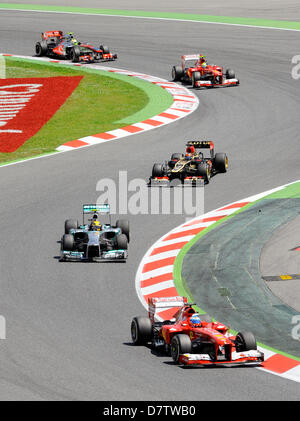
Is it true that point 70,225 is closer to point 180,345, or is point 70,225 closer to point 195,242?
point 195,242

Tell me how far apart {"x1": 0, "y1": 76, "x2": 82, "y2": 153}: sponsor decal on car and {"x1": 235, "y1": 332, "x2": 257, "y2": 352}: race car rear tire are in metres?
20.8

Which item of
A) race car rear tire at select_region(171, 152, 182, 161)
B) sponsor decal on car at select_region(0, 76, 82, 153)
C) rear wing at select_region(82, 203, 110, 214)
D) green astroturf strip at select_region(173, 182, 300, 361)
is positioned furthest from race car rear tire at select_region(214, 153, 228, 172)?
sponsor decal on car at select_region(0, 76, 82, 153)

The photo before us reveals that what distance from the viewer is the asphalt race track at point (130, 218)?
16625 mm

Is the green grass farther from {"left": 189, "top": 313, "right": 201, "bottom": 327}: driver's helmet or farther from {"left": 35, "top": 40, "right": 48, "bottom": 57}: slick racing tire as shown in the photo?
{"left": 189, "top": 313, "right": 201, "bottom": 327}: driver's helmet

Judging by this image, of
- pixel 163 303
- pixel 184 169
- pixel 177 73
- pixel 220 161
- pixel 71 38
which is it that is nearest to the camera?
pixel 163 303

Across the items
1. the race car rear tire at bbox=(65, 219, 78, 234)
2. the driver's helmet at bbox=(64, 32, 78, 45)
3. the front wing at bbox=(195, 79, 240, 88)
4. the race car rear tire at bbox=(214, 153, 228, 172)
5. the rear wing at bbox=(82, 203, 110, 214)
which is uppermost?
the driver's helmet at bbox=(64, 32, 78, 45)

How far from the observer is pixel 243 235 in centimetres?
2612

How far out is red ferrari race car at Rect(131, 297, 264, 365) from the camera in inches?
681

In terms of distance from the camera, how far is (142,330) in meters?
18.5

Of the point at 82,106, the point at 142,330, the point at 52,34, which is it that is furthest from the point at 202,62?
the point at 142,330

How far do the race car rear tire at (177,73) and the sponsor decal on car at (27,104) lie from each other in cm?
512

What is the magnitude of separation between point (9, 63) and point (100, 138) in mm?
17324

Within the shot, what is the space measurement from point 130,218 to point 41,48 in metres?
29.2
